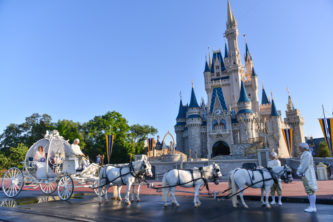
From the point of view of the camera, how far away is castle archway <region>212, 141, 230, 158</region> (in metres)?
47.0

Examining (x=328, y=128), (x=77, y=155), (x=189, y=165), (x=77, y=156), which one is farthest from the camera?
(x=189, y=165)

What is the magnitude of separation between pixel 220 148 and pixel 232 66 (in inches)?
777

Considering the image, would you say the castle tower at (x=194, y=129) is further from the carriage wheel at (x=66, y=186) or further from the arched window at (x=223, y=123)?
the carriage wheel at (x=66, y=186)

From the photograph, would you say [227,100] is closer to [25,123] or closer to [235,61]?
[235,61]

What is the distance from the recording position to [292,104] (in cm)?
5728

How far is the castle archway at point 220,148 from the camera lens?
46969 mm

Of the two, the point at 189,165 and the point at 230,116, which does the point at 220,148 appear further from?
the point at 189,165

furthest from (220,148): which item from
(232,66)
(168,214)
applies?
(168,214)

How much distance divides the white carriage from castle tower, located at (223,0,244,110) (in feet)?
147

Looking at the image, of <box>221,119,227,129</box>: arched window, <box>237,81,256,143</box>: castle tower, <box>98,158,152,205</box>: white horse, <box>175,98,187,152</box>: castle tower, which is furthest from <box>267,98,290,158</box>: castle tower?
<box>98,158,152,205</box>: white horse

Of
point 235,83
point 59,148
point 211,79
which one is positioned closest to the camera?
point 59,148

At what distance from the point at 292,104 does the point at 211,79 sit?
2152 centimetres

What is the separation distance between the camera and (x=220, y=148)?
49.7 metres

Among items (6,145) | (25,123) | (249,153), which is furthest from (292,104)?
(6,145)
